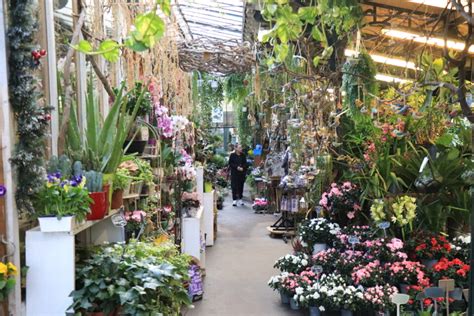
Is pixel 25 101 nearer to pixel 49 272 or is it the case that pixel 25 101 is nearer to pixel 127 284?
pixel 49 272

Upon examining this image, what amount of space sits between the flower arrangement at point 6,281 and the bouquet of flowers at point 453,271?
3.16 meters

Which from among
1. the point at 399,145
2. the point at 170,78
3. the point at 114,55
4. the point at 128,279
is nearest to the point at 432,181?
the point at 399,145

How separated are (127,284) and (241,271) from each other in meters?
3.60

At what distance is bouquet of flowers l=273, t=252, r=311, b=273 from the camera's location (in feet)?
15.0

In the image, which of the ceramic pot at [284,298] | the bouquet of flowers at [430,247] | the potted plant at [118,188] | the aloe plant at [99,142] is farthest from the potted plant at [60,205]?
the bouquet of flowers at [430,247]

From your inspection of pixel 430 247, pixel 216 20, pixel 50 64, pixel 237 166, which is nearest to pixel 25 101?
pixel 50 64

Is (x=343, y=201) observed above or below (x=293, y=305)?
above

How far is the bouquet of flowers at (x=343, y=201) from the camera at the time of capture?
4.89m

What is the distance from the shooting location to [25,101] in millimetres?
1938

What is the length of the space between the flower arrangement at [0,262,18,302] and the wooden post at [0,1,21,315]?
9 centimetres

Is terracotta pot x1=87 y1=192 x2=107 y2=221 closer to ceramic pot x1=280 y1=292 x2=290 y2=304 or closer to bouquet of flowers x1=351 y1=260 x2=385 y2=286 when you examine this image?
bouquet of flowers x1=351 y1=260 x2=385 y2=286

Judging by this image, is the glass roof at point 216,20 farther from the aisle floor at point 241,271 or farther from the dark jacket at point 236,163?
the dark jacket at point 236,163

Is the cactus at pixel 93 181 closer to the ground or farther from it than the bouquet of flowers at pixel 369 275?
farther from it

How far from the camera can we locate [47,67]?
2559 mm
